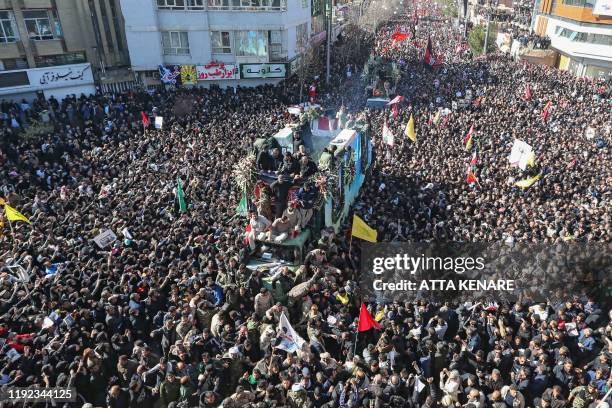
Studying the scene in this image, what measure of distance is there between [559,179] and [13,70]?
28397 mm

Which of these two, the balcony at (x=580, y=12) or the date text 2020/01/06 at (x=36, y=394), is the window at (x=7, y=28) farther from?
the balcony at (x=580, y=12)

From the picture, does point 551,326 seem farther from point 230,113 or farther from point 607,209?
point 230,113

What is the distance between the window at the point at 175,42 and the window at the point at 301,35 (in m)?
8.30

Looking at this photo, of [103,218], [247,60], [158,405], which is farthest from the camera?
[247,60]

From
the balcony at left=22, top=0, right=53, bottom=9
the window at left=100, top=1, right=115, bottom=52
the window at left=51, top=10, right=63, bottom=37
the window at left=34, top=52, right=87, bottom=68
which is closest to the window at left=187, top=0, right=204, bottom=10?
the window at left=100, top=1, right=115, bottom=52

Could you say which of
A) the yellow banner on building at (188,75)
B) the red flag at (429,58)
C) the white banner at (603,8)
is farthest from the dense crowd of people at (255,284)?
the white banner at (603,8)

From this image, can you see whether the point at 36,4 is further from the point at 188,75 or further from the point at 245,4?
the point at 245,4

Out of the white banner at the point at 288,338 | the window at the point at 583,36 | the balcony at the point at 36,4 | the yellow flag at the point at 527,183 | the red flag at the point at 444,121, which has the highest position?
the balcony at the point at 36,4

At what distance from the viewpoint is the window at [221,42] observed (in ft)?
101

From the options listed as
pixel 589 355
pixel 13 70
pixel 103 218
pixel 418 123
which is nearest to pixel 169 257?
pixel 103 218

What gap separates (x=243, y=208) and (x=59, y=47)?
23079 millimetres

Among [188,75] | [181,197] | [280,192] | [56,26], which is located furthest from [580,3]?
[56,26]

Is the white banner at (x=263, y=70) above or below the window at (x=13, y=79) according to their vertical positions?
below

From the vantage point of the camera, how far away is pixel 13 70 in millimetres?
25344
